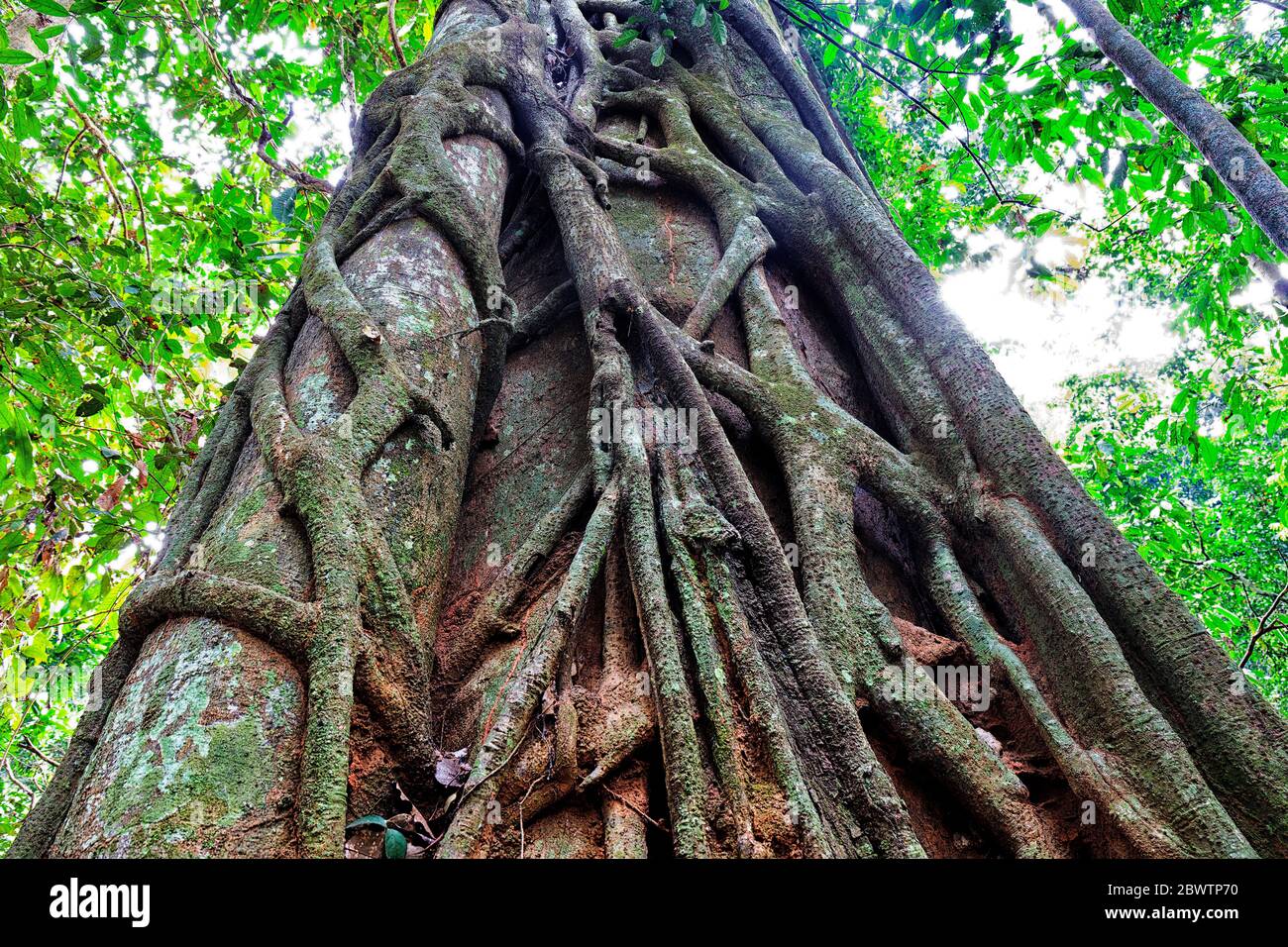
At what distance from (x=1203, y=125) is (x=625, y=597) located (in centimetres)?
227

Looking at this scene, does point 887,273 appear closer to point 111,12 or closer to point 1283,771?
point 1283,771

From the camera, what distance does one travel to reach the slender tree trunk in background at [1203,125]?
2182 millimetres

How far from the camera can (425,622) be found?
1.97 m

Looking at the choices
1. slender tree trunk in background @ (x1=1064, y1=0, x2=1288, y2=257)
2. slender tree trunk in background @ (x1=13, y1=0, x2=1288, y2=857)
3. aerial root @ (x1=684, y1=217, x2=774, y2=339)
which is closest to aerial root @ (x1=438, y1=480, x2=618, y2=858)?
slender tree trunk in background @ (x1=13, y1=0, x2=1288, y2=857)

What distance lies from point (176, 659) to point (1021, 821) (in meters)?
1.72

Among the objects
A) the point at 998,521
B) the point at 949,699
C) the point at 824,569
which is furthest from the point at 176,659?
the point at 998,521

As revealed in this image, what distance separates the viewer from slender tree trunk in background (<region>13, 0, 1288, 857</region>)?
1542 mm

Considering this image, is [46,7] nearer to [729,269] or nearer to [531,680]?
[729,269]

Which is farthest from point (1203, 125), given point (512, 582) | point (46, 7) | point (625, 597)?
point (46, 7)

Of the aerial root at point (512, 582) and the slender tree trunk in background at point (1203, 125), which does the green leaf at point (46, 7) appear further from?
the slender tree trunk in background at point (1203, 125)

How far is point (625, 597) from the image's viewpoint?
2.01 m

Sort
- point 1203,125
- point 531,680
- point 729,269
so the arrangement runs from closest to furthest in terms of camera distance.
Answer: point 531,680 → point 1203,125 → point 729,269

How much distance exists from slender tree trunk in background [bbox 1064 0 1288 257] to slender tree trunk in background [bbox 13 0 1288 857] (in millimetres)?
811

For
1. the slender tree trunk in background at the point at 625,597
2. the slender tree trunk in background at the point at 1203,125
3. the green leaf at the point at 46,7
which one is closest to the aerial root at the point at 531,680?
the slender tree trunk in background at the point at 625,597
